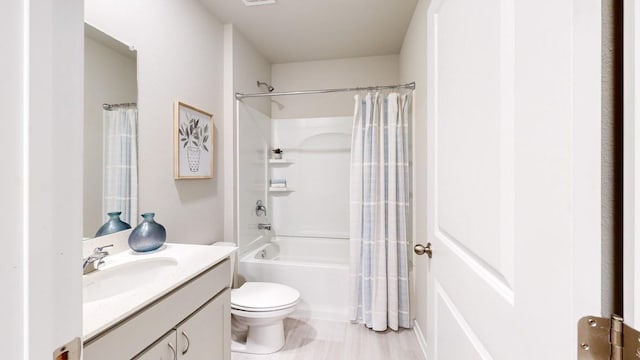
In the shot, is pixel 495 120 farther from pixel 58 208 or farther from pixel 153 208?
pixel 153 208

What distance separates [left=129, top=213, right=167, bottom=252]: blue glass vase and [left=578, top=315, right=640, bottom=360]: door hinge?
1591 millimetres

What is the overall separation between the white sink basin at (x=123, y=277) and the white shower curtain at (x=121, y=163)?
279mm

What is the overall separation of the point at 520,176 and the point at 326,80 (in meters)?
2.83

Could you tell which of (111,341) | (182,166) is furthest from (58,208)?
(182,166)

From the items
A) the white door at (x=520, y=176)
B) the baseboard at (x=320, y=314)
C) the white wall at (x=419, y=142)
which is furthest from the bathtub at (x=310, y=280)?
the white door at (x=520, y=176)

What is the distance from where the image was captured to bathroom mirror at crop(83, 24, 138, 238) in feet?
4.12

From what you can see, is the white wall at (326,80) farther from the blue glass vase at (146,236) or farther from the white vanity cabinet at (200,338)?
the white vanity cabinet at (200,338)

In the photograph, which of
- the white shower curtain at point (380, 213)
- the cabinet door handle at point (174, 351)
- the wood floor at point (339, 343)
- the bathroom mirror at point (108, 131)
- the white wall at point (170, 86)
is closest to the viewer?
the cabinet door handle at point (174, 351)

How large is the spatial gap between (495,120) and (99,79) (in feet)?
5.28

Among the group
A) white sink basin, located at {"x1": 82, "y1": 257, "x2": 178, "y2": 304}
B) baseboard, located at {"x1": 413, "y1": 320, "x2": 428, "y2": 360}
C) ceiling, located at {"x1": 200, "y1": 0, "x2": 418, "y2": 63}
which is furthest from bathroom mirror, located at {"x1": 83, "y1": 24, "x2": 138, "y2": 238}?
baseboard, located at {"x1": 413, "y1": 320, "x2": 428, "y2": 360}

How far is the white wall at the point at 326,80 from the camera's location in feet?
9.82

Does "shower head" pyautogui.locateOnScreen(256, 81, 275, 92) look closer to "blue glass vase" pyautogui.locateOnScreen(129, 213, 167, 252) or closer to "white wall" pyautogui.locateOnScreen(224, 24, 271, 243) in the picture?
"white wall" pyautogui.locateOnScreen(224, 24, 271, 243)

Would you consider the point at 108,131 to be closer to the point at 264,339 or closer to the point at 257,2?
the point at 257,2

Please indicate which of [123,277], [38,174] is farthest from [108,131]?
[38,174]
